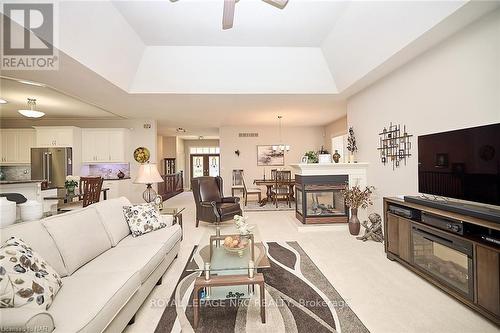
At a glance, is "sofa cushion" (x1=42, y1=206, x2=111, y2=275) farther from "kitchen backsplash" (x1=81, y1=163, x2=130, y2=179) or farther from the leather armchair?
"kitchen backsplash" (x1=81, y1=163, x2=130, y2=179)

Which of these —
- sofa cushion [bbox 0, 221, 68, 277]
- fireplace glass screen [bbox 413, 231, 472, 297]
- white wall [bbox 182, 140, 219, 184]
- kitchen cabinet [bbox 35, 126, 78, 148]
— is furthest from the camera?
white wall [bbox 182, 140, 219, 184]

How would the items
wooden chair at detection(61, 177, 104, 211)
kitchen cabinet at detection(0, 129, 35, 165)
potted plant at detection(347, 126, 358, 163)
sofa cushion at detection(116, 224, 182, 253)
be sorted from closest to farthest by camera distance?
sofa cushion at detection(116, 224, 182, 253) → wooden chair at detection(61, 177, 104, 211) → potted plant at detection(347, 126, 358, 163) → kitchen cabinet at detection(0, 129, 35, 165)

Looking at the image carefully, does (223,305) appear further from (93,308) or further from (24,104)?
(24,104)

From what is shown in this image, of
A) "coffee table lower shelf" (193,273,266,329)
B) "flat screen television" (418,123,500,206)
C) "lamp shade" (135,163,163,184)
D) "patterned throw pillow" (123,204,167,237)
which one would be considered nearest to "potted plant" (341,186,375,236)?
"flat screen television" (418,123,500,206)

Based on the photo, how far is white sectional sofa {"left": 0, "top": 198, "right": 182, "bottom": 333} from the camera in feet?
3.90

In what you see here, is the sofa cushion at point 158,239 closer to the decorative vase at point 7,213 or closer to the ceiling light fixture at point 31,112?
the decorative vase at point 7,213

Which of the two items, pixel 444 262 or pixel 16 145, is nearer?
pixel 444 262

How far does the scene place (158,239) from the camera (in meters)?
2.53

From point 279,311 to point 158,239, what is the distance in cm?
150

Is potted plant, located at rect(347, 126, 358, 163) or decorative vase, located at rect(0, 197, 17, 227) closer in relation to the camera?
decorative vase, located at rect(0, 197, 17, 227)

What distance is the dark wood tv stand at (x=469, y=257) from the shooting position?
66.9 inches

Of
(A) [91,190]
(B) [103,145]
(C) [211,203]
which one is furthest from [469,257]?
(B) [103,145]

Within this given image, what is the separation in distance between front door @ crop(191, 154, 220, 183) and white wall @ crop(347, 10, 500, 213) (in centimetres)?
879

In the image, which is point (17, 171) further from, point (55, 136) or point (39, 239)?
point (39, 239)
